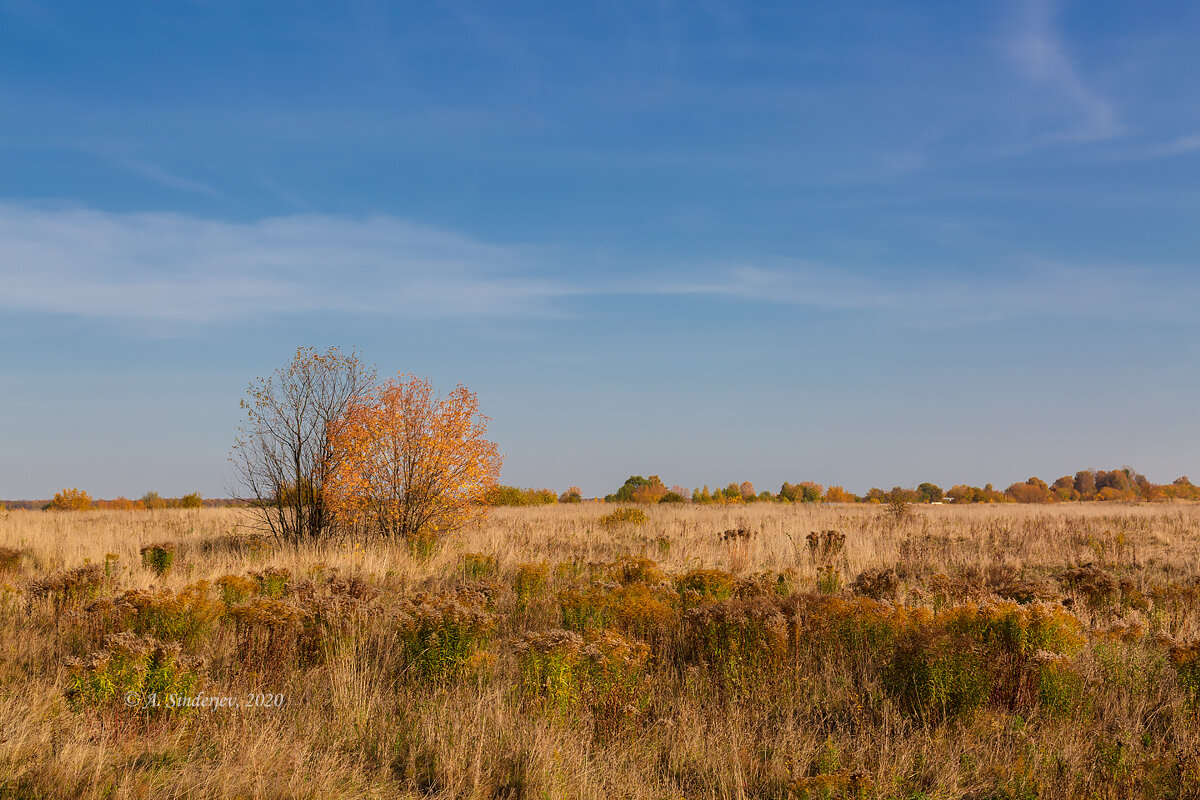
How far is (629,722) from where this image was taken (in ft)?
16.9

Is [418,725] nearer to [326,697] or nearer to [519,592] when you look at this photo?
[326,697]

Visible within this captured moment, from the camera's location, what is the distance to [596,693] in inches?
210

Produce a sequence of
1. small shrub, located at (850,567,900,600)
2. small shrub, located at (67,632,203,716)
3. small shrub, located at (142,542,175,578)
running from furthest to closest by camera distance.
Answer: small shrub, located at (142,542,175,578)
small shrub, located at (850,567,900,600)
small shrub, located at (67,632,203,716)

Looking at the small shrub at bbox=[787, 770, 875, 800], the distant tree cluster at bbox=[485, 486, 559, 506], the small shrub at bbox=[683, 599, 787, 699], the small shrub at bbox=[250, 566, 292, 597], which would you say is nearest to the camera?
the small shrub at bbox=[787, 770, 875, 800]

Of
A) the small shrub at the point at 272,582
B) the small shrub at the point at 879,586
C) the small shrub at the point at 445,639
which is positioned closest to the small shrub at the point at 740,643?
the small shrub at the point at 445,639

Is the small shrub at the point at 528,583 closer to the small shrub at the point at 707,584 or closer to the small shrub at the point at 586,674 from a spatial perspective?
the small shrub at the point at 707,584

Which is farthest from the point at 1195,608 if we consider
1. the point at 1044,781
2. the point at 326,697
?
the point at 326,697

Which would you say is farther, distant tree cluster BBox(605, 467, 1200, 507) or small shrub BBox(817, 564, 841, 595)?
distant tree cluster BBox(605, 467, 1200, 507)

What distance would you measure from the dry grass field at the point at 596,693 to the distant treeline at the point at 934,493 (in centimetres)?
3531

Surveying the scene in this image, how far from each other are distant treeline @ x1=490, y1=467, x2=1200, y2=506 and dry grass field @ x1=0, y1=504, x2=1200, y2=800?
3531cm

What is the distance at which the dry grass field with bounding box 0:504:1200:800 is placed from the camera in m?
4.32

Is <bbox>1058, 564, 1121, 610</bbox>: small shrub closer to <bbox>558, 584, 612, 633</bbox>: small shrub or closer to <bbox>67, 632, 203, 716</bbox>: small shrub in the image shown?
<bbox>558, 584, 612, 633</bbox>: small shrub

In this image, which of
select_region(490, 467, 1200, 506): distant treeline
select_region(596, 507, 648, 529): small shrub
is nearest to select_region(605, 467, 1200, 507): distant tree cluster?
select_region(490, 467, 1200, 506): distant treeline

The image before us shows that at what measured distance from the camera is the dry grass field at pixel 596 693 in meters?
4.32
